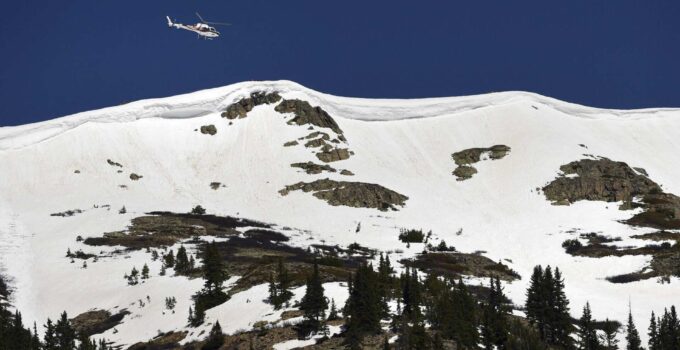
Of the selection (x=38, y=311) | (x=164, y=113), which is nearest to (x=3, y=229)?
(x=38, y=311)

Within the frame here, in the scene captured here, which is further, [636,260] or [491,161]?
[491,161]

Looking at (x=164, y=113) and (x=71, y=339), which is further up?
(x=164, y=113)

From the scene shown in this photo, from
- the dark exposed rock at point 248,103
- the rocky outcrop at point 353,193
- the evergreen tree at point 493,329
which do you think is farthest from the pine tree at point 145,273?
the dark exposed rock at point 248,103

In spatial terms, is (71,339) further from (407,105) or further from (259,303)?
(407,105)

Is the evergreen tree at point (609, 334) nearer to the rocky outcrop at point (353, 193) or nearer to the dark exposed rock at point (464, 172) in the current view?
the rocky outcrop at point (353, 193)

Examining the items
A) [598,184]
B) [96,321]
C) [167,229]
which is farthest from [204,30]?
[598,184]

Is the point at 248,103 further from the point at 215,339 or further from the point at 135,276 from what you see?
the point at 215,339

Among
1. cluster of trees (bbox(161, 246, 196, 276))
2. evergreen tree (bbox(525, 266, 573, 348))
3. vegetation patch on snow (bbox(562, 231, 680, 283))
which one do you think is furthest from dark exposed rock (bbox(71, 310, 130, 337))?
vegetation patch on snow (bbox(562, 231, 680, 283))
